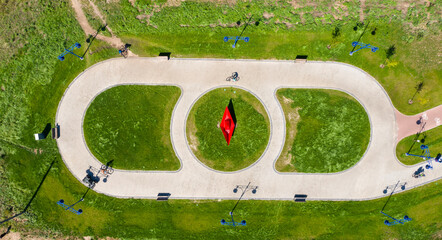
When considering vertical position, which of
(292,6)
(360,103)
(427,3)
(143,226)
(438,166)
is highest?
(427,3)

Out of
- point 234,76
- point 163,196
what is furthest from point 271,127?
point 163,196

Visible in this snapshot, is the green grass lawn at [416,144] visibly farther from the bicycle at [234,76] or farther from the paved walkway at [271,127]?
the bicycle at [234,76]

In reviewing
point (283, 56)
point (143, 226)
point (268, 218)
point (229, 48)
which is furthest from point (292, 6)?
point (143, 226)

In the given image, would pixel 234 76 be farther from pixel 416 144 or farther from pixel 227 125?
pixel 416 144

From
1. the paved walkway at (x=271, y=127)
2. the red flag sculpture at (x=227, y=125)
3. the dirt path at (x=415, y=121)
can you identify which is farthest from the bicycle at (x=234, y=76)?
the dirt path at (x=415, y=121)

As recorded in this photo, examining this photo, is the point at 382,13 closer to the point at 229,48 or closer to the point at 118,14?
the point at 229,48

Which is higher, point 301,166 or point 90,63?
point 90,63

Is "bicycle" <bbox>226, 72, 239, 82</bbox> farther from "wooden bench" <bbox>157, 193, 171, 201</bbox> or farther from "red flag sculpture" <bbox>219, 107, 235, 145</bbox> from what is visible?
"wooden bench" <bbox>157, 193, 171, 201</bbox>
